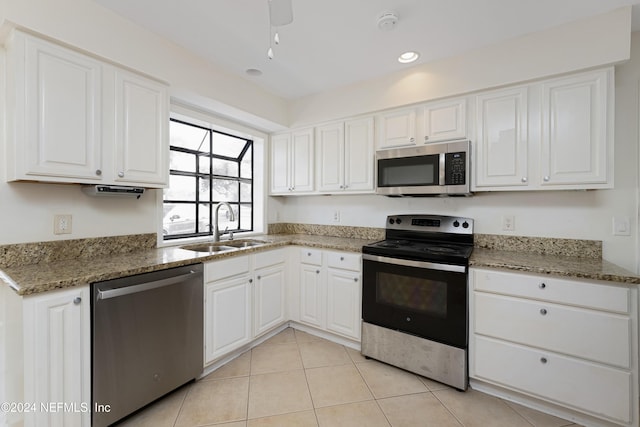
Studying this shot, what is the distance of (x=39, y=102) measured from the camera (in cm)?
153

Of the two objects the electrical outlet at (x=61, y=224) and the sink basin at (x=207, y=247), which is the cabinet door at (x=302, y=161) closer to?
the sink basin at (x=207, y=247)

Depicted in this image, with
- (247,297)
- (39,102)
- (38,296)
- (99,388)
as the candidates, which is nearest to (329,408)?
(247,297)

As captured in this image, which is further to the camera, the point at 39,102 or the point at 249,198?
the point at 249,198

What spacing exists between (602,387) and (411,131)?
2144 mm

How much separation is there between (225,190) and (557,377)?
10.8 ft

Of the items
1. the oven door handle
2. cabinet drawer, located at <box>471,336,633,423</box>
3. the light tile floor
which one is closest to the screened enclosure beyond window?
the light tile floor

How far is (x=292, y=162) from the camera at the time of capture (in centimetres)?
328

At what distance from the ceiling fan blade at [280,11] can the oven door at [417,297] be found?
1.78m

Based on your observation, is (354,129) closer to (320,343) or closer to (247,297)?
(247,297)

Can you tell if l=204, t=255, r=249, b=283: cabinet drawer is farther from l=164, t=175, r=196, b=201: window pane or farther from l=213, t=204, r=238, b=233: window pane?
l=164, t=175, r=196, b=201: window pane

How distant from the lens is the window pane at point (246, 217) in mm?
3488

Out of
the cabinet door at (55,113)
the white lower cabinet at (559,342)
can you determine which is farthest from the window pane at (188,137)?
the white lower cabinet at (559,342)

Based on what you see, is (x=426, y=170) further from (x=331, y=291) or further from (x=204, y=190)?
(x=204, y=190)

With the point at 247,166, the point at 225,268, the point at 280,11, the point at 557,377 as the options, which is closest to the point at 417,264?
the point at 557,377
